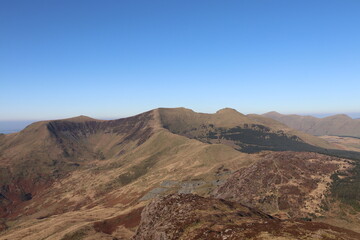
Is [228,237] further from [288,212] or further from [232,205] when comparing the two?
[288,212]

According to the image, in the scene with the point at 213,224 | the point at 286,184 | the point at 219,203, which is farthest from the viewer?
the point at 286,184

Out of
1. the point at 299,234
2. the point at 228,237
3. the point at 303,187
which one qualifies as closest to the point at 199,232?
the point at 228,237

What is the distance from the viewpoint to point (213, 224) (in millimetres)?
42562

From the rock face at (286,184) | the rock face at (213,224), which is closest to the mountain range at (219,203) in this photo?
the rock face at (213,224)

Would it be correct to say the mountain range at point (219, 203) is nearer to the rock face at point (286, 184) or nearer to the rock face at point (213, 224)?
the rock face at point (213, 224)

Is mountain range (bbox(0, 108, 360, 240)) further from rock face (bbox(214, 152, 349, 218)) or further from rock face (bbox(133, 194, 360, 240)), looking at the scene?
rock face (bbox(214, 152, 349, 218))

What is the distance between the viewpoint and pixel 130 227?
89.2 meters

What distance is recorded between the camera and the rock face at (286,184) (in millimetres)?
83375

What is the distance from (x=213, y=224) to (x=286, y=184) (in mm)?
64641

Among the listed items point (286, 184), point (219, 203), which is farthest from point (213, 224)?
point (286, 184)

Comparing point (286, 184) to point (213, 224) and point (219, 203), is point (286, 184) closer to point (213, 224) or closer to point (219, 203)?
point (219, 203)

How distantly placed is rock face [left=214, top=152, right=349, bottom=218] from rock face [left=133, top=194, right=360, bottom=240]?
35459 mm

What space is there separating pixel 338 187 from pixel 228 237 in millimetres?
72686

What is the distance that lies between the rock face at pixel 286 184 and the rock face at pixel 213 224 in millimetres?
35459
